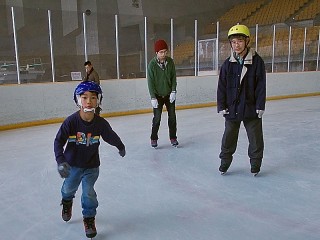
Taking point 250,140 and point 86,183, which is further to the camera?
point 250,140

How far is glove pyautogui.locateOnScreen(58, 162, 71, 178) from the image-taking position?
158 cm

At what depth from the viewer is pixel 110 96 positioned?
662 centimetres

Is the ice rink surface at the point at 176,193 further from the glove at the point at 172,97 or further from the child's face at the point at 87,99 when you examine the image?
the child's face at the point at 87,99

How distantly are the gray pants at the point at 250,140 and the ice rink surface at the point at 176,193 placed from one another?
138mm

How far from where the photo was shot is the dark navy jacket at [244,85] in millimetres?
2576

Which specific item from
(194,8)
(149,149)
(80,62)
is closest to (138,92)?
(80,62)

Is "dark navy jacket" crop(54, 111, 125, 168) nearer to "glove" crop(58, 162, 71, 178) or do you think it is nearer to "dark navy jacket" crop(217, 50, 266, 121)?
"glove" crop(58, 162, 71, 178)

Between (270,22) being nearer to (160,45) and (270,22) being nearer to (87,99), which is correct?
(160,45)

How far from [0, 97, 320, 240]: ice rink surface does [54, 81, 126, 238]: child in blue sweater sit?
0.78 ft

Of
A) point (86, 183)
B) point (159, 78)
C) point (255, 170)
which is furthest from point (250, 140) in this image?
point (86, 183)

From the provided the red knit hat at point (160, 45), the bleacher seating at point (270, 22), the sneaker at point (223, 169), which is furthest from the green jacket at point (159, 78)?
the bleacher seating at point (270, 22)

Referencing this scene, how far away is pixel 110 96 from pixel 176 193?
4.49 m

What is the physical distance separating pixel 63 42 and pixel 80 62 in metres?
0.50

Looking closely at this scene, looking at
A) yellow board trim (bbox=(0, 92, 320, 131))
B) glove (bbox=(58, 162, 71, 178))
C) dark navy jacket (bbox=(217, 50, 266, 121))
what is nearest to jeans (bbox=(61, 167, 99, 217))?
glove (bbox=(58, 162, 71, 178))
